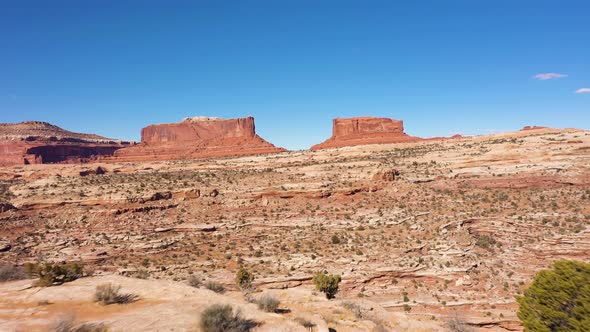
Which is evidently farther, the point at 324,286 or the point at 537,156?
the point at 537,156

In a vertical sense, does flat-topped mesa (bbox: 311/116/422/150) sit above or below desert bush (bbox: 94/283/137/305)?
above

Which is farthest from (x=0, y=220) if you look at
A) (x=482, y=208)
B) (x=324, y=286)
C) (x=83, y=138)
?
(x=83, y=138)

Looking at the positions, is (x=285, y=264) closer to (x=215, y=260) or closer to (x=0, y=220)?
(x=215, y=260)

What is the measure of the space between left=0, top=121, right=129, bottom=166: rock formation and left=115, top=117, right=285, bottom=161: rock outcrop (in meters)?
12.6

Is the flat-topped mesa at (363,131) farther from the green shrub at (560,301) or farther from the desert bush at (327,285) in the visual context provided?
the green shrub at (560,301)

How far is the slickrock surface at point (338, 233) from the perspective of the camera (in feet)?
43.7

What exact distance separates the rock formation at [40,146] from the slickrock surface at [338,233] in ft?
203

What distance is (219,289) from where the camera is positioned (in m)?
12.5

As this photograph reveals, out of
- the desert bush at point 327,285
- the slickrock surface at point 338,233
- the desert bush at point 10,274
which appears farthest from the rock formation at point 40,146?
the desert bush at point 327,285

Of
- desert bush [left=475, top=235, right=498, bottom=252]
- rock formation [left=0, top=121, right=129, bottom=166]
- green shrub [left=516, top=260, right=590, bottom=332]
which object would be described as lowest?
desert bush [left=475, top=235, right=498, bottom=252]

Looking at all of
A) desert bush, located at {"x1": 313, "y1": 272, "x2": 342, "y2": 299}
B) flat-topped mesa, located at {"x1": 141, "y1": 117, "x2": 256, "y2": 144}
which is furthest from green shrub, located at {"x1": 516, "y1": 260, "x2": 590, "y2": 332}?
flat-topped mesa, located at {"x1": 141, "y1": 117, "x2": 256, "y2": 144}

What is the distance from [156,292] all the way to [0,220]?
980 inches

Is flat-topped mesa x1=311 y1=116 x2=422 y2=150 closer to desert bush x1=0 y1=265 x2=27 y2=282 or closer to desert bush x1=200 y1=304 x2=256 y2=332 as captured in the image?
desert bush x1=0 y1=265 x2=27 y2=282

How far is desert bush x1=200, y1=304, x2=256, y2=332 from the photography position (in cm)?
678
